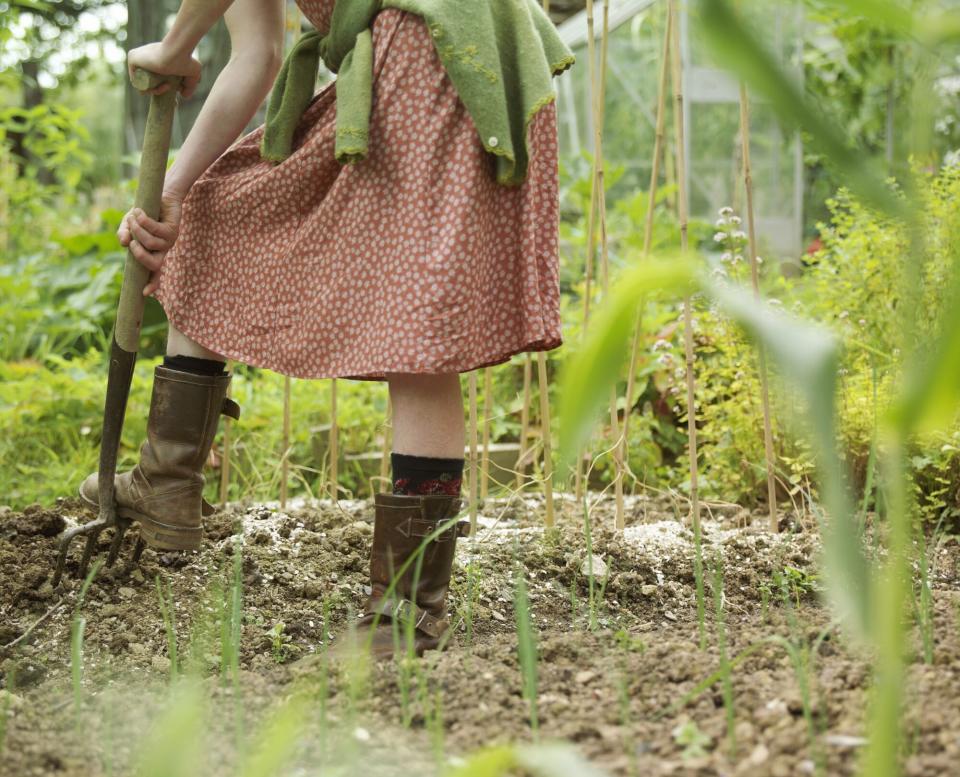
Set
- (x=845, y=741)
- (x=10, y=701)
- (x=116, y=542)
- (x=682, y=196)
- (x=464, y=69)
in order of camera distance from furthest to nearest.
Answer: (x=682, y=196), (x=116, y=542), (x=464, y=69), (x=10, y=701), (x=845, y=741)

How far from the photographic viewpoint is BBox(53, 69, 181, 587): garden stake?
159 cm

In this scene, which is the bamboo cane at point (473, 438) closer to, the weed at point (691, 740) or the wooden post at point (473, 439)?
the wooden post at point (473, 439)

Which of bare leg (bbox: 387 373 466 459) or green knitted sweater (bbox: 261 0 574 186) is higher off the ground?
green knitted sweater (bbox: 261 0 574 186)

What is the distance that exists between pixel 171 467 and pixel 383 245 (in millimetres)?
516

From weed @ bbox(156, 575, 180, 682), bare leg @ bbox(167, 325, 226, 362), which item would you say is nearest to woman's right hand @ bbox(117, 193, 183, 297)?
bare leg @ bbox(167, 325, 226, 362)

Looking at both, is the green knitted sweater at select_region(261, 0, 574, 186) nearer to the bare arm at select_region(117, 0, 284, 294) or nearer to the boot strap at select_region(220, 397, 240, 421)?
the bare arm at select_region(117, 0, 284, 294)

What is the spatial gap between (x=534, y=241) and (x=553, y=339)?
142 millimetres

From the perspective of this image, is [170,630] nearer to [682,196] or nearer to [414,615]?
[414,615]

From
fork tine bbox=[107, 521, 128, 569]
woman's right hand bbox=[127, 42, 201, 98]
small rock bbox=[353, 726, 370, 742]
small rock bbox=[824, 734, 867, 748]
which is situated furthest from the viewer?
fork tine bbox=[107, 521, 128, 569]

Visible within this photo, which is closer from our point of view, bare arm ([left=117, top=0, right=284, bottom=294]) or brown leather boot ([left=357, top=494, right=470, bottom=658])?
brown leather boot ([left=357, top=494, right=470, bottom=658])

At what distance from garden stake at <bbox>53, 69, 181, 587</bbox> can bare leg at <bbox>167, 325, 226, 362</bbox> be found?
55 mm

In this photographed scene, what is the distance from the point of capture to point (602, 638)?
1.30 m

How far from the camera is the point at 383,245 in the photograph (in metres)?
1.42

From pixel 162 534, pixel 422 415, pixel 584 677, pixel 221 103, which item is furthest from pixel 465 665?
pixel 221 103
